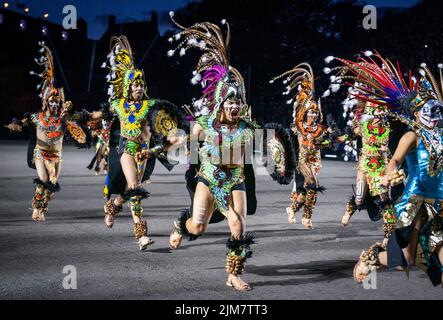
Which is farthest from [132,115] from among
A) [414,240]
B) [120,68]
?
[414,240]

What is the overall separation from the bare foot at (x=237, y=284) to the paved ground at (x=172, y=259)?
2.9 inches

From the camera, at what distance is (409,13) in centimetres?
3569

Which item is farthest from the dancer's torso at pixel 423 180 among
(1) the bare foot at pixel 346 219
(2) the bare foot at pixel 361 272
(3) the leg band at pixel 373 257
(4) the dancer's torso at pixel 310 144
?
A: (4) the dancer's torso at pixel 310 144

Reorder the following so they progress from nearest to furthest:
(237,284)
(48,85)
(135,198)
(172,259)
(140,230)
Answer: (237,284)
(172,259)
(140,230)
(135,198)
(48,85)

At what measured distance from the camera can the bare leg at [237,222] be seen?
580 cm

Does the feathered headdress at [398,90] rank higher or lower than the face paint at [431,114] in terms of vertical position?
higher

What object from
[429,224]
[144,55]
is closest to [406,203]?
[429,224]

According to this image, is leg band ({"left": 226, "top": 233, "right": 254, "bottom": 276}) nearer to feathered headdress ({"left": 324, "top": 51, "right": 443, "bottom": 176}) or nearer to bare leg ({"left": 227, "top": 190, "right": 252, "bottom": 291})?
bare leg ({"left": 227, "top": 190, "right": 252, "bottom": 291})

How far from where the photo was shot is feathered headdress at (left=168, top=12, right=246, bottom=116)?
6410mm

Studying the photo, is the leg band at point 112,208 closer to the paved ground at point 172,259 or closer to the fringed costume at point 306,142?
the paved ground at point 172,259

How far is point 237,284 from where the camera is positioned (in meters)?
5.78

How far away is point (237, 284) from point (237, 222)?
0.62m

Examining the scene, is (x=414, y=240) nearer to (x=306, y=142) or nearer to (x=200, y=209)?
(x=200, y=209)

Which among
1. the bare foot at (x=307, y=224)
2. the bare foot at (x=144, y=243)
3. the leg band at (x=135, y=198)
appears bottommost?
the bare foot at (x=307, y=224)
